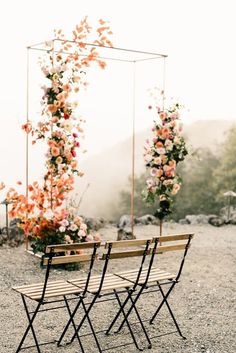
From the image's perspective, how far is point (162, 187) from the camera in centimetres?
962

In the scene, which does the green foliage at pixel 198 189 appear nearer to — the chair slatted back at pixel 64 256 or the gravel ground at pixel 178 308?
the gravel ground at pixel 178 308

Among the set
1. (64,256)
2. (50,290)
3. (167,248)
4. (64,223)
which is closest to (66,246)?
(64,256)

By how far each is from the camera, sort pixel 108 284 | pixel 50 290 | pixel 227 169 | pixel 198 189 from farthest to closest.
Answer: pixel 198 189
pixel 227 169
pixel 108 284
pixel 50 290

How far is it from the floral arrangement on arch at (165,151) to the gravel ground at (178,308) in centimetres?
105

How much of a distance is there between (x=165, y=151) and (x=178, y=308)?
10.8 feet

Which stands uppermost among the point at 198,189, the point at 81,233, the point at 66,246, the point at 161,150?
the point at 161,150

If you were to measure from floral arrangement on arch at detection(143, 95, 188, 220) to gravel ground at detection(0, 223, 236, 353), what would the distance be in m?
1.05

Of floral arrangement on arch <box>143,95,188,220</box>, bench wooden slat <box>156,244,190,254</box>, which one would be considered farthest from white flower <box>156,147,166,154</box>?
bench wooden slat <box>156,244,190,254</box>

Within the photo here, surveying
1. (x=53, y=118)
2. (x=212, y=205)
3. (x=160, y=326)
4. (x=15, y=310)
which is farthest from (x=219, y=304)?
(x=212, y=205)

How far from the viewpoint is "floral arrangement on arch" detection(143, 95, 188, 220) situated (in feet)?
30.7

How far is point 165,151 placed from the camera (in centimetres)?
941

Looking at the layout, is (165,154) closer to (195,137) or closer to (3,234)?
(3,234)

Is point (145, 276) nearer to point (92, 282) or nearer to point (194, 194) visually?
point (92, 282)

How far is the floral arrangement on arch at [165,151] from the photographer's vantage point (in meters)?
9.34
